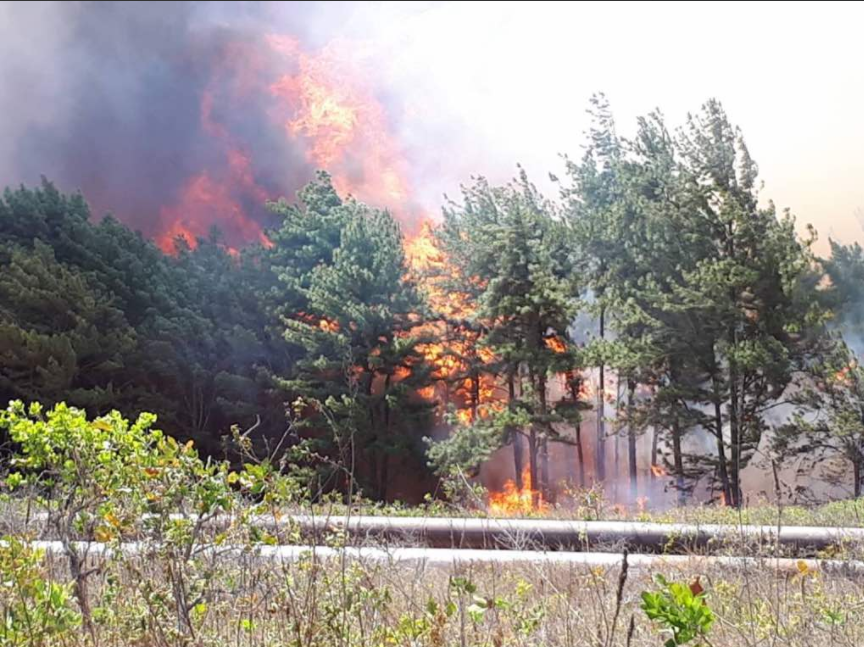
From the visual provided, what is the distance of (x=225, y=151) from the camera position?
1718 inches

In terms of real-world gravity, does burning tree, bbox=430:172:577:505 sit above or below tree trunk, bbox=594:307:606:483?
above

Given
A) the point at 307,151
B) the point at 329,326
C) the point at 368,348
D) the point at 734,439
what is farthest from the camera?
the point at 307,151

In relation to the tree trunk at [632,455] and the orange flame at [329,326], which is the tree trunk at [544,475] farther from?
the orange flame at [329,326]

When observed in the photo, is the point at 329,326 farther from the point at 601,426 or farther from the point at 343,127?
the point at 343,127

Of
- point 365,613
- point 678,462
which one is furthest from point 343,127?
point 365,613

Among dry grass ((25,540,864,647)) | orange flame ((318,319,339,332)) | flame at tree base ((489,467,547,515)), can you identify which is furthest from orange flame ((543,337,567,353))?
dry grass ((25,540,864,647))

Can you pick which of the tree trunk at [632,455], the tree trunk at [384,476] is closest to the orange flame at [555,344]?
the tree trunk at [632,455]

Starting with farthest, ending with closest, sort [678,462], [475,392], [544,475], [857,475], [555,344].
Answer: [475,392], [555,344], [544,475], [678,462], [857,475]

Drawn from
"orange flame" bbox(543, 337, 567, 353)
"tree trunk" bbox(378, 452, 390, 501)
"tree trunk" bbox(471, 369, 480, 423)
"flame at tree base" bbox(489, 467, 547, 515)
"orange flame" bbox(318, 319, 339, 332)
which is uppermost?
"orange flame" bbox(318, 319, 339, 332)

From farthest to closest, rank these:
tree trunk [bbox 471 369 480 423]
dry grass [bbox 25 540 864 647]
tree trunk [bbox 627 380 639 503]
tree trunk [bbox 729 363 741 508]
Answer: tree trunk [bbox 471 369 480 423], tree trunk [bbox 627 380 639 503], tree trunk [bbox 729 363 741 508], dry grass [bbox 25 540 864 647]

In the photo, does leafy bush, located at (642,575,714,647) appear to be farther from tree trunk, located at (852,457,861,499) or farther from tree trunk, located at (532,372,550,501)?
tree trunk, located at (532,372,550,501)

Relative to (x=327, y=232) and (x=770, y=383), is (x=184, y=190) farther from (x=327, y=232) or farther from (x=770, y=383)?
(x=770, y=383)

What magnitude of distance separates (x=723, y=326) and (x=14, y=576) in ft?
67.0

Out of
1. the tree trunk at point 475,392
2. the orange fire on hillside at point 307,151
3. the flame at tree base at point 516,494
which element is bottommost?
the flame at tree base at point 516,494
